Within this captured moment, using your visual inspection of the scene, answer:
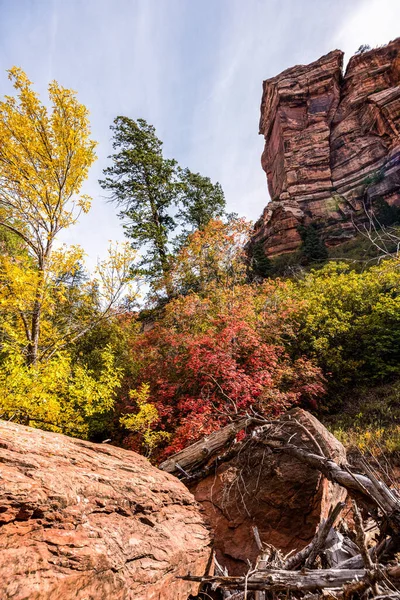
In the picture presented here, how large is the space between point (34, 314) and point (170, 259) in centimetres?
986

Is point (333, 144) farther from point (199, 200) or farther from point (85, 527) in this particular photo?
point (85, 527)

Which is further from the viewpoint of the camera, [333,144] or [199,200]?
[333,144]

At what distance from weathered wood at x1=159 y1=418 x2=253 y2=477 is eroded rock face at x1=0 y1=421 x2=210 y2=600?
1150mm

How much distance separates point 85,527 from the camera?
2.06 m

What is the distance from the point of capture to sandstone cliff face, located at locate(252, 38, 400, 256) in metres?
32.1

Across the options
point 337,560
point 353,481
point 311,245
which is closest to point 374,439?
point 353,481

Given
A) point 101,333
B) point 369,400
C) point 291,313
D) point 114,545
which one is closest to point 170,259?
point 101,333

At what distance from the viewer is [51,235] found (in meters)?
4.80

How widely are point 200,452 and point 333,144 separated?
4491 cm

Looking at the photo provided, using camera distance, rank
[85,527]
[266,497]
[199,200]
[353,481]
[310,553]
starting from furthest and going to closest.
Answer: [199,200]
[266,497]
[353,481]
[310,553]
[85,527]

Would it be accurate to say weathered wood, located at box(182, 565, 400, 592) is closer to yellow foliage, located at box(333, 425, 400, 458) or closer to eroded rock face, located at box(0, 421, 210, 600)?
eroded rock face, located at box(0, 421, 210, 600)

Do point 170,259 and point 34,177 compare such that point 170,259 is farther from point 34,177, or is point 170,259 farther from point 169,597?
point 169,597

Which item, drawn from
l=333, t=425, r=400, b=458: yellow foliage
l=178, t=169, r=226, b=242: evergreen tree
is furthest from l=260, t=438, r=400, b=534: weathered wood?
l=178, t=169, r=226, b=242: evergreen tree

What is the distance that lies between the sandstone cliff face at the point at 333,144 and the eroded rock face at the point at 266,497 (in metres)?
31.8
